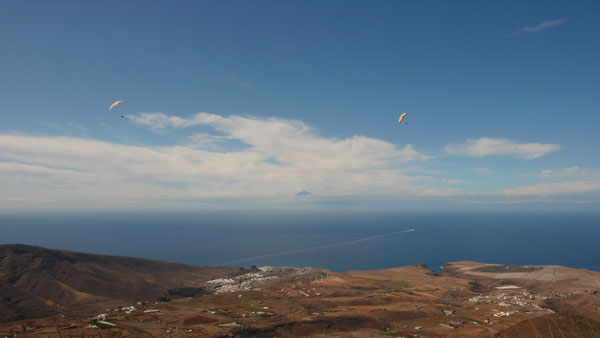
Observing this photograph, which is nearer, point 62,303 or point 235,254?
point 62,303

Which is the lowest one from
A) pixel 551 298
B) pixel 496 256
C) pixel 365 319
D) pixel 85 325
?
pixel 496 256

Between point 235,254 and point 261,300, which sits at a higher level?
point 261,300

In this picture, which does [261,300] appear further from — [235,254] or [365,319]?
[235,254]

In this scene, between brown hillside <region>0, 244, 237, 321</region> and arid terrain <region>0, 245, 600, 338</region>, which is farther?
brown hillside <region>0, 244, 237, 321</region>

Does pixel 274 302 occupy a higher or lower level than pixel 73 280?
lower

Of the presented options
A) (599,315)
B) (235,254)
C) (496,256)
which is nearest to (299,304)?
(599,315)

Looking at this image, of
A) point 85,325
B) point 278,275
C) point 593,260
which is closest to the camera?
point 85,325

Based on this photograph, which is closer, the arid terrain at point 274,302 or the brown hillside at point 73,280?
the arid terrain at point 274,302

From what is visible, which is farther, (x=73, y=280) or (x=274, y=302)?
(x=73, y=280)
